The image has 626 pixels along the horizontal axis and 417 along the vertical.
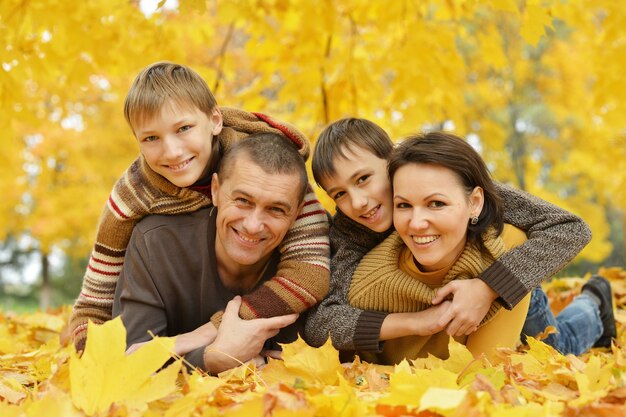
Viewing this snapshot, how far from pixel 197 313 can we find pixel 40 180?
31.2ft

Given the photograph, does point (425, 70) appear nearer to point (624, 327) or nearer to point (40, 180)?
point (624, 327)

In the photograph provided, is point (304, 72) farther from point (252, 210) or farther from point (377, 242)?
point (252, 210)

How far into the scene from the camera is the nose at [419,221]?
7.29ft

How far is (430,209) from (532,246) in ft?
1.31


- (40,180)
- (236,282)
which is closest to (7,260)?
(40,180)

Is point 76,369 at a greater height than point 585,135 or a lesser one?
lesser

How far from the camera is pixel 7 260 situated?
783 inches

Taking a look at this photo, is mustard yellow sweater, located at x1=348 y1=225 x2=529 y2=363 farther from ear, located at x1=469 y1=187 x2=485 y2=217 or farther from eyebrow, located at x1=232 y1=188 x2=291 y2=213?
eyebrow, located at x1=232 y1=188 x2=291 y2=213

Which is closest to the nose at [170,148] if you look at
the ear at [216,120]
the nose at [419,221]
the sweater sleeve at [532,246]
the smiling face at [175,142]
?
the smiling face at [175,142]

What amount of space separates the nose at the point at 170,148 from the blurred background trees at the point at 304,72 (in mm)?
571

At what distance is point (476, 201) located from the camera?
92.5 inches

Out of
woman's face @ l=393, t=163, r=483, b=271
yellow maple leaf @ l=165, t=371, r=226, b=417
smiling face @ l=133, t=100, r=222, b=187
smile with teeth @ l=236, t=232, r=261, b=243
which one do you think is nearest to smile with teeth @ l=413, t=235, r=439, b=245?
woman's face @ l=393, t=163, r=483, b=271

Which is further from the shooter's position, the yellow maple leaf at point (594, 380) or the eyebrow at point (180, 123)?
the eyebrow at point (180, 123)

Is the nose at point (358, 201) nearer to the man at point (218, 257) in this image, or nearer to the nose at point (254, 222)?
the man at point (218, 257)
